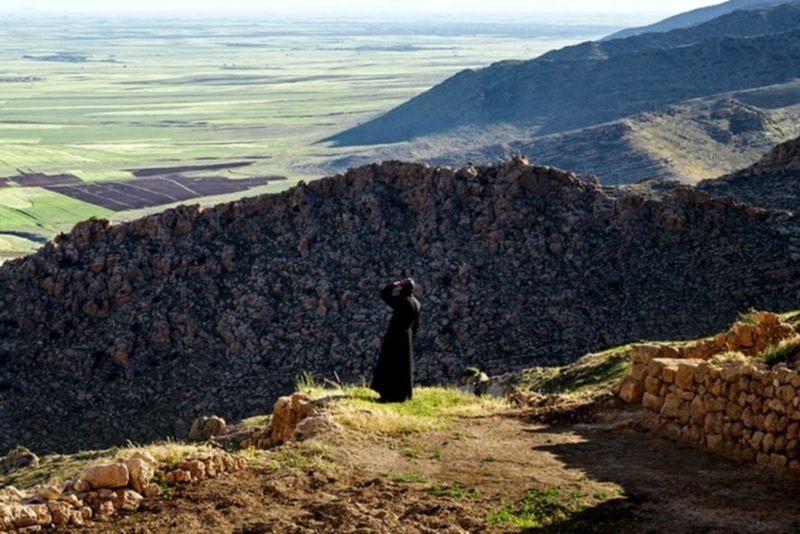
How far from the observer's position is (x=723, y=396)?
41.4 ft

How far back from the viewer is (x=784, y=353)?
1318 centimetres

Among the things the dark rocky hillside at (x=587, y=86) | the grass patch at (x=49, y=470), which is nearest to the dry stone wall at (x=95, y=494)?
the grass patch at (x=49, y=470)

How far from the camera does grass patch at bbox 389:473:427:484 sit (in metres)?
11.5

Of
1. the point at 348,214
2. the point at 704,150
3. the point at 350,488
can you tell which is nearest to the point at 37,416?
the point at 348,214

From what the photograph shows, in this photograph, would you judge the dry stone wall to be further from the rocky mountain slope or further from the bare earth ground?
the rocky mountain slope

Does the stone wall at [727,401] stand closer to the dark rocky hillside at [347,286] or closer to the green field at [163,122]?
the dark rocky hillside at [347,286]

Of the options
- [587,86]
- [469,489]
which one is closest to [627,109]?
[587,86]

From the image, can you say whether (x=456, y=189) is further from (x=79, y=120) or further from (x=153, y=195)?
(x=79, y=120)

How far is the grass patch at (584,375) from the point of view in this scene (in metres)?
18.9

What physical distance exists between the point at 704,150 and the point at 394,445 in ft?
196

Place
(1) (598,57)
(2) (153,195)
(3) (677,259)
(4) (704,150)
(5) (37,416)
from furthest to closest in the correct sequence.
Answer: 1. (1) (598,57)
2. (2) (153,195)
3. (4) (704,150)
4. (3) (677,259)
5. (5) (37,416)

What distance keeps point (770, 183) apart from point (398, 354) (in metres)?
19.1

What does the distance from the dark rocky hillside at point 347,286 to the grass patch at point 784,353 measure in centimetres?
1188

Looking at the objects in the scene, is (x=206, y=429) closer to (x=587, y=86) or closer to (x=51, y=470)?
(x=51, y=470)
